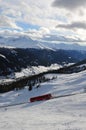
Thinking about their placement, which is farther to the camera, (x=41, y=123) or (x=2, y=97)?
(x=2, y=97)

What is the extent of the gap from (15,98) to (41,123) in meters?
109

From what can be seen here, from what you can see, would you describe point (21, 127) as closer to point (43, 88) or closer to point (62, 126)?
point (62, 126)

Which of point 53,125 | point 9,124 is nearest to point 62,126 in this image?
point 53,125

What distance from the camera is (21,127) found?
33.0 m

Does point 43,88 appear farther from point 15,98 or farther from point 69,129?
point 69,129

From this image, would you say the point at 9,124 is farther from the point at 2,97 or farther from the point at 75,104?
the point at 2,97

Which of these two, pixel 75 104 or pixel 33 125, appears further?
pixel 75 104

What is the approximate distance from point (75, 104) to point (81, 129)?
2396 centimetres

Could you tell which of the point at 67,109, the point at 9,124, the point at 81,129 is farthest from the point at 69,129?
the point at 67,109

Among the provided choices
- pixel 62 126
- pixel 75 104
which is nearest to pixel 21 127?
pixel 62 126

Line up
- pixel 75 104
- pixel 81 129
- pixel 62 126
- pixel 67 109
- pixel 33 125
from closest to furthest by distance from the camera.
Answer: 1. pixel 81 129
2. pixel 62 126
3. pixel 33 125
4. pixel 67 109
5. pixel 75 104

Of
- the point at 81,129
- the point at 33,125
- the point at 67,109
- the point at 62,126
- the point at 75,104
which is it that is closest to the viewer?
the point at 81,129

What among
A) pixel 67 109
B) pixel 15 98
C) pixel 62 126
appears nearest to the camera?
pixel 62 126

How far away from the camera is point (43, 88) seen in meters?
151
